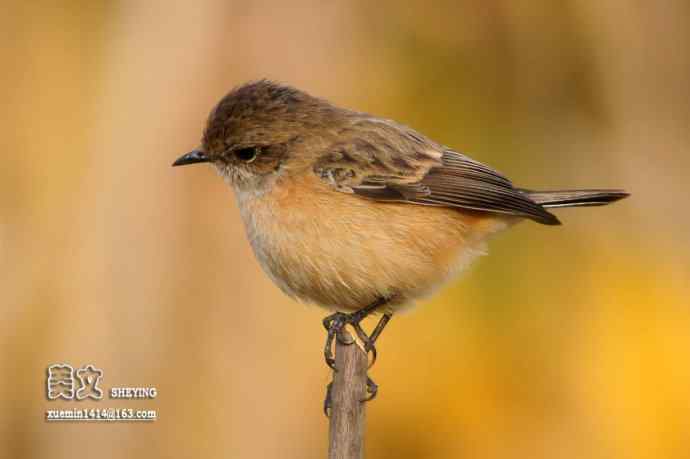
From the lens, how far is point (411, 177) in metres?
4.86

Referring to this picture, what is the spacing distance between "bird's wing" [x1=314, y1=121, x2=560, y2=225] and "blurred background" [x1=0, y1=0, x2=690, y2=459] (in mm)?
1232

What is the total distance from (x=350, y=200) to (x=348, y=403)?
1088 millimetres

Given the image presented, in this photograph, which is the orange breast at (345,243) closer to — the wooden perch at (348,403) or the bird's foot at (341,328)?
the bird's foot at (341,328)

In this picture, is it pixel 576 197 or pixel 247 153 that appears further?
pixel 576 197

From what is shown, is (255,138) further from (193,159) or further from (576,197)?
(576,197)

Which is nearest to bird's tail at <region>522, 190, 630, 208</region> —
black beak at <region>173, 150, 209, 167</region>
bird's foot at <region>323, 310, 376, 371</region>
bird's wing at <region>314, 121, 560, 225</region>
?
bird's wing at <region>314, 121, 560, 225</region>

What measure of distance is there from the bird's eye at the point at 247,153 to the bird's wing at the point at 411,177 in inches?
13.1

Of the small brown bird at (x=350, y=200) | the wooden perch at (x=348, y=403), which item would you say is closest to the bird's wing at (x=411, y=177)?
the small brown bird at (x=350, y=200)

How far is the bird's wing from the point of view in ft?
15.4

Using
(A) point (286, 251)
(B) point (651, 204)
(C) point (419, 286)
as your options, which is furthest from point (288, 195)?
(B) point (651, 204)

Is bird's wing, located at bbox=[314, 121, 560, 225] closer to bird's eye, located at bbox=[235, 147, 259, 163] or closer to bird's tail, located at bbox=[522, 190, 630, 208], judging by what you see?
bird's tail, located at bbox=[522, 190, 630, 208]

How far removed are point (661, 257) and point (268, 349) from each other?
9.43ft

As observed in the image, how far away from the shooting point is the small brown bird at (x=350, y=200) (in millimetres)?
4418

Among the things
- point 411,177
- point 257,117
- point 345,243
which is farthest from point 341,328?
point 257,117
